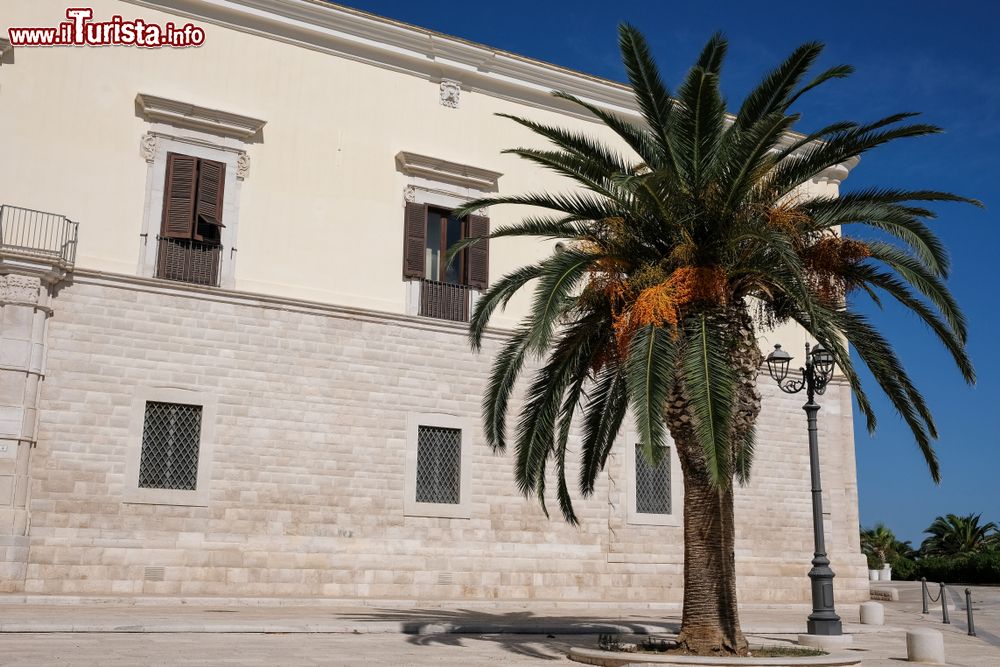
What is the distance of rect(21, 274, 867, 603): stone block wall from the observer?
15.7 meters

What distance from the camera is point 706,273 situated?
420 inches

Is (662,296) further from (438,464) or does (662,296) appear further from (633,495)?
(633,495)

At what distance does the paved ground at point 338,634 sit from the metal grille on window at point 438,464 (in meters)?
2.34

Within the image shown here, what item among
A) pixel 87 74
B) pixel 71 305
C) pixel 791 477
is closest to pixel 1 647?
pixel 71 305

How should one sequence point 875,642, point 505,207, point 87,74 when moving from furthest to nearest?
1. point 505,207
2. point 87,74
3. point 875,642

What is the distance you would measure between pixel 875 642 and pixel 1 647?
10934 mm

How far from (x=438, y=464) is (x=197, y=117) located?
24.4ft

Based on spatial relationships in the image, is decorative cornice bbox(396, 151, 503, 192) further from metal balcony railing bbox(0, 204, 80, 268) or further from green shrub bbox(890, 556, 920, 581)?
green shrub bbox(890, 556, 920, 581)

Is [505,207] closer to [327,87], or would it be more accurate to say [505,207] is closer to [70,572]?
[327,87]

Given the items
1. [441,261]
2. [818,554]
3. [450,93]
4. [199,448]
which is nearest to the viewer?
[818,554]

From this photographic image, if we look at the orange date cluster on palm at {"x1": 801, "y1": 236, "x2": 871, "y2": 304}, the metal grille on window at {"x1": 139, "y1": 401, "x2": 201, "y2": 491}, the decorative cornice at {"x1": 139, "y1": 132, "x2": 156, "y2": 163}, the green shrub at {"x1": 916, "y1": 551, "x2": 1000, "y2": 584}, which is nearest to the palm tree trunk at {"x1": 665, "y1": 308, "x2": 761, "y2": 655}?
the orange date cluster on palm at {"x1": 801, "y1": 236, "x2": 871, "y2": 304}

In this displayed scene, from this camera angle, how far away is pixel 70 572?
15188mm

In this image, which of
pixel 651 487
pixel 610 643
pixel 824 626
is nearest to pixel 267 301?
pixel 651 487

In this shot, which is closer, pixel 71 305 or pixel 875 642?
pixel 875 642
